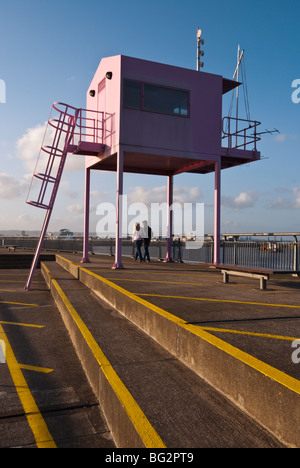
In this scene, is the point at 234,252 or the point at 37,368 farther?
the point at 234,252

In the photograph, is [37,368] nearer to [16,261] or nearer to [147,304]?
[147,304]

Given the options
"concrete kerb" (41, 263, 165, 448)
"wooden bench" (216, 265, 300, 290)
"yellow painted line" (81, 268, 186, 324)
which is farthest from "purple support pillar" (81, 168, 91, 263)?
"concrete kerb" (41, 263, 165, 448)

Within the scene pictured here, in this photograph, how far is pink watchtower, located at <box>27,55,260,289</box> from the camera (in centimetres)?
1242

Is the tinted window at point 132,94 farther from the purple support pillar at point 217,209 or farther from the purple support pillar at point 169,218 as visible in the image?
the purple support pillar at point 169,218

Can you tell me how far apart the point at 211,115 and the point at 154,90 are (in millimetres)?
2393

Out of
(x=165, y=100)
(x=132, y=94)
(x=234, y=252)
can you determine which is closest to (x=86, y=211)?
(x=132, y=94)

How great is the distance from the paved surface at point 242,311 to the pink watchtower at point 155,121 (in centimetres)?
523

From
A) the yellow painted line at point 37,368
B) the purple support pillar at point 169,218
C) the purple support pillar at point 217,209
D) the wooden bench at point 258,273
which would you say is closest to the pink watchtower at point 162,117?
the purple support pillar at point 217,209

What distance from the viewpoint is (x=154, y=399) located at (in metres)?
2.98

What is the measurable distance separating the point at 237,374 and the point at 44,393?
2.16 m

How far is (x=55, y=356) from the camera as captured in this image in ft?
16.7

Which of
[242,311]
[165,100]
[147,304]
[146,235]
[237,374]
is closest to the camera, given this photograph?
[237,374]
